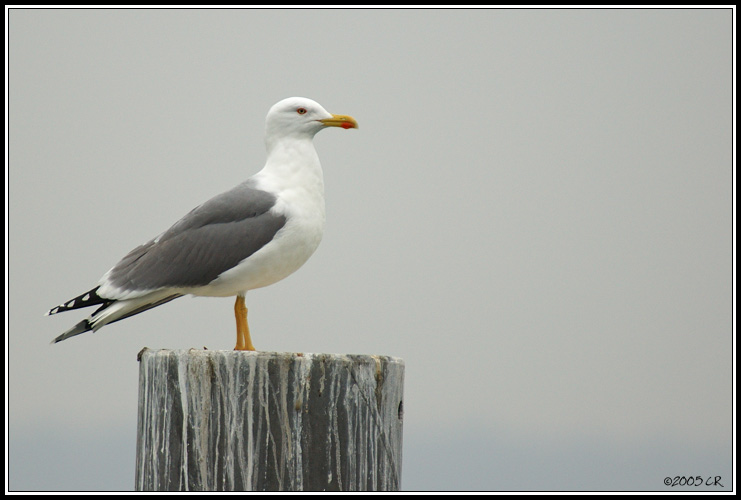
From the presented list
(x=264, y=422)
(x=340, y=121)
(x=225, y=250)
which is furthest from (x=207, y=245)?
(x=264, y=422)

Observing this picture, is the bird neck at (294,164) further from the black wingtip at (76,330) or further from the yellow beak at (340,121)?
the black wingtip at (76,330)

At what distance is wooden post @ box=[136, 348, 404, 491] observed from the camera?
416 cm

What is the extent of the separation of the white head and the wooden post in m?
2.30

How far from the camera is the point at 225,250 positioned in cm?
562

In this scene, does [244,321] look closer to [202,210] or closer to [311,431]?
[202,210]

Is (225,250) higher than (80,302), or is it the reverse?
(225,250)

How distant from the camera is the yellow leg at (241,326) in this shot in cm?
608

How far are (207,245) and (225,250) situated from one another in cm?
14

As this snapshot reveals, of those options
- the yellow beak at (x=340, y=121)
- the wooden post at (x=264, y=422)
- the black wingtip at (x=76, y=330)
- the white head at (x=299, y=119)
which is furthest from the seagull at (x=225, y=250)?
the wooden post at (x=264, y=422)

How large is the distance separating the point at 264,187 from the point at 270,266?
0.60 metres

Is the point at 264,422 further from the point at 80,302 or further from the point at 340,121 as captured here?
the point at 340,121

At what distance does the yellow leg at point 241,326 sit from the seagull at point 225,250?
0.14m

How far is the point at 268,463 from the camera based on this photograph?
4148 mm

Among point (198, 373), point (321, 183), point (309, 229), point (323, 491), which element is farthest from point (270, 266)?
point (323, 491)
